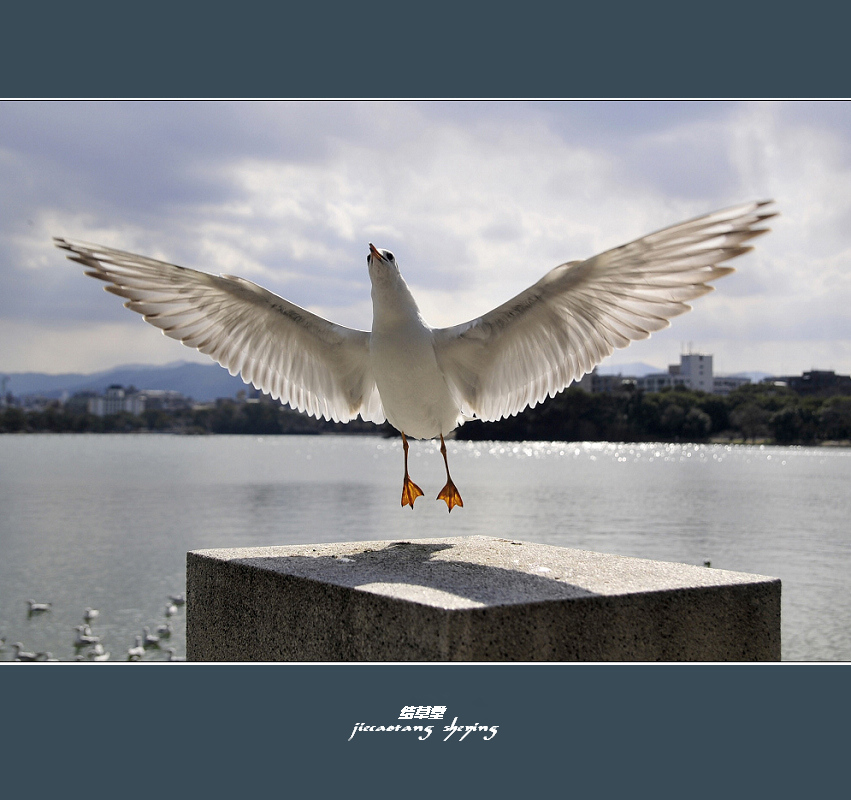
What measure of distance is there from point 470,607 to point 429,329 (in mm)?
2653

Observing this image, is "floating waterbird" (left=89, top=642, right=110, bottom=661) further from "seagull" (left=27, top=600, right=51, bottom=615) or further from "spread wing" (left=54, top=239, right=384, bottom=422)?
"spread wing" (left=54, top=239, right=384, bottom=422)

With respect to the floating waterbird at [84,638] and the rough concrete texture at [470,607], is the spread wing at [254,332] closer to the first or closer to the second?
the rough concrete texture at [470,607]

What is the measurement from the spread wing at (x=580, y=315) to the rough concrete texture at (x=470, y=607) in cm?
132

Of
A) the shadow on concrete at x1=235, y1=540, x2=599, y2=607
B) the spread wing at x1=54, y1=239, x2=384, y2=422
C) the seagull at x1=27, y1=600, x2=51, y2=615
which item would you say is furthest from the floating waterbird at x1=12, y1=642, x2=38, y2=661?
the shadow on concrete at x1=235, y1=540, x2=599, y2=607

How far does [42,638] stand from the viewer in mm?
19438

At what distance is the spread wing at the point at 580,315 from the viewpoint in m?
5.35

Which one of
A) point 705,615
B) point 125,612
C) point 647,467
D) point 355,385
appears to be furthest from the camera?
point 647,467

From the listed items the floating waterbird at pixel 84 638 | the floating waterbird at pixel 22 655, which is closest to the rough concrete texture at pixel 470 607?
the floating waterbird at pixel 22 655

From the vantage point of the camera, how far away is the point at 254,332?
283 inches

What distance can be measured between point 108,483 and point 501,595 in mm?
60706

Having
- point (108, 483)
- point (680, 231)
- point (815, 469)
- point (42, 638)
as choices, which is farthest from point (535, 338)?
point (815, 469)

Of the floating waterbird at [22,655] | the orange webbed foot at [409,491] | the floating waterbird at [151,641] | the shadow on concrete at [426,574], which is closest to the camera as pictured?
the shadow on concrete at [426,574]

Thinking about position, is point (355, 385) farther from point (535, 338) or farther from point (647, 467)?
point (647, 467)

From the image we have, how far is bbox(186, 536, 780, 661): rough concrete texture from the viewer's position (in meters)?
4.39
